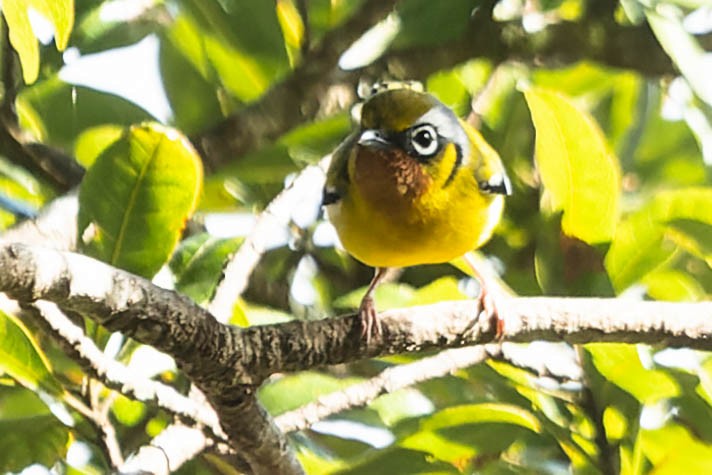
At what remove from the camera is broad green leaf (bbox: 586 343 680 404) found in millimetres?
895

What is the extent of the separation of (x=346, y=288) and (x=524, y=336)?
414 mm

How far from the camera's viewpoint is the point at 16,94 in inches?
39.3

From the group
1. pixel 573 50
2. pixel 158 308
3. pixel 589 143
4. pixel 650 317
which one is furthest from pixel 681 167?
pixel 158 308

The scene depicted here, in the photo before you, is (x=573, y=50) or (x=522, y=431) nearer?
(x=522, y=431)

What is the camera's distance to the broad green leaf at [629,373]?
0.90m

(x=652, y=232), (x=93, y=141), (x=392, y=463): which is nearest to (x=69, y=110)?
(x=93, y=141)

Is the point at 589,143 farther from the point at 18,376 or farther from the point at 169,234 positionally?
the point at 18,376

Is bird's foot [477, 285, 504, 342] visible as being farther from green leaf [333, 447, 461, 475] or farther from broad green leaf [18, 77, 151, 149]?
broad green leaf [18, 77, 151, 149]

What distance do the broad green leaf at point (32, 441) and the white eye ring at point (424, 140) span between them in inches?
17.8

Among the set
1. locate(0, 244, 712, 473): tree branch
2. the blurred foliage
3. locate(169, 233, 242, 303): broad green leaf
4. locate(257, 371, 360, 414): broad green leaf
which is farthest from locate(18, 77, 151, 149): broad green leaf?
locate(0, 244, 712, 473): tree branch

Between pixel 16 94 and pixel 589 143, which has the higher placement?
pixel 16 94

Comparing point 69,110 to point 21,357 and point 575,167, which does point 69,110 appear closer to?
point 21,357

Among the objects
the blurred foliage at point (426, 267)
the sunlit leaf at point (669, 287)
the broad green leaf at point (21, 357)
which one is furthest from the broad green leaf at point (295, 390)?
the sunlit leaf at point (669, 287)

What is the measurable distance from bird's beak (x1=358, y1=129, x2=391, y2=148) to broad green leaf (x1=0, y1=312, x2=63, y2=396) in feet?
1.26
